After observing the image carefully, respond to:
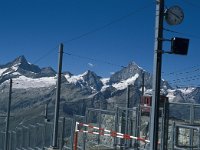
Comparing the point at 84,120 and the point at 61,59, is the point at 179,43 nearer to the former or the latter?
the point at 61,59

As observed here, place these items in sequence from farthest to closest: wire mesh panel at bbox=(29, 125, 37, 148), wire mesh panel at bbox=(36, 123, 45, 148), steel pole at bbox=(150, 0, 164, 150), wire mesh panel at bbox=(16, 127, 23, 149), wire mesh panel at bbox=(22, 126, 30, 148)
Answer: wire mesh panel at bbox=(16, 127, 23, 149) → wire mesh panel at bbox=(22, 126, 30, 148) → wire mesh panel at bbox=(29, 125, 37, 148) → wire mesh panel at bbox=(36, 123, 45, 148) → steel pole at bbox=(150, 0, 164, 150)

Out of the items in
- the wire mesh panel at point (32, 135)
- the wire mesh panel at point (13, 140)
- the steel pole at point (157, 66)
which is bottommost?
the wire mesh panel at point (13, 140)

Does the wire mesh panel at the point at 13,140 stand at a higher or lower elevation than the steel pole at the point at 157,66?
lower

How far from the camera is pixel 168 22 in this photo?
14.7 metres

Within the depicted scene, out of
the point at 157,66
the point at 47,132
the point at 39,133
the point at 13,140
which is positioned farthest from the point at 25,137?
the point at 157,66

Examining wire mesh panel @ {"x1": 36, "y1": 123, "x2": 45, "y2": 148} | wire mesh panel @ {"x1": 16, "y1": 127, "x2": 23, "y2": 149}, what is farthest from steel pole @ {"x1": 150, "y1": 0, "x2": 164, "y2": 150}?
wire mesh panel @ {"x1": 16, "y1": 127, "x2": 23, "y2": 149}

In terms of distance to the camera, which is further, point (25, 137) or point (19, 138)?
point (19, 138)

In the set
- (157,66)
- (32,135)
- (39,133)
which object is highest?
(157,66)

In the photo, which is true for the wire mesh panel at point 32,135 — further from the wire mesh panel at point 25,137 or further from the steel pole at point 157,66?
the steel pole at point 157,66

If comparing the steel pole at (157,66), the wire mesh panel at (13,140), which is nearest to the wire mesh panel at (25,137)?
the wire mesh panel at (13,140)

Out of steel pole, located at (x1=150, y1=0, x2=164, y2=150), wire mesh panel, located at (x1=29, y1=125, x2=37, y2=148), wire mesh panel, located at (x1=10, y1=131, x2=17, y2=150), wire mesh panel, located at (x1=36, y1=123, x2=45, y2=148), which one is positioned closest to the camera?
steel pole, located at (x1=150, y1=0, x2=164, y2=150)

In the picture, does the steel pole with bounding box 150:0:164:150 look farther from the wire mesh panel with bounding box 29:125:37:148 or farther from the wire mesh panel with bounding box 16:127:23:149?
the wire mesh panel with bounding box 16:127:23:149

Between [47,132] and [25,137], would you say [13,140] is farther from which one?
[47,132]

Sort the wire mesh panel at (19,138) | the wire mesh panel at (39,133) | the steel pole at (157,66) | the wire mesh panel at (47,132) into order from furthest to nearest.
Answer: the wire mesh panel at (19,138) < the wire mesh panel at (39,133) < the wire mesh panel at (47,132) < the steel pole at (157,66)
